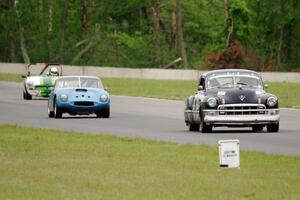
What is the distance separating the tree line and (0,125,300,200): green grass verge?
74186 millimetres

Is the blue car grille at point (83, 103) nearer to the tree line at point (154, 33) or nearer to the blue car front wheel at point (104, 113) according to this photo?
the blue car front wheel at point (104, 113)

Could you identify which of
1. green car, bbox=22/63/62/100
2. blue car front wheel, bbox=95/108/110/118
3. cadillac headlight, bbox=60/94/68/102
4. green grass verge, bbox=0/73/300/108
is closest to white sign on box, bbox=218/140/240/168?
cadillac headlight, bbox=60/94/68/102

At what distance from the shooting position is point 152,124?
30.7 metres

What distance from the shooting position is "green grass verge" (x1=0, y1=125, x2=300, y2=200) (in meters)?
13.1

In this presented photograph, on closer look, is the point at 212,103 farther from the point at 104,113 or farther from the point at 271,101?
the point at 104,113

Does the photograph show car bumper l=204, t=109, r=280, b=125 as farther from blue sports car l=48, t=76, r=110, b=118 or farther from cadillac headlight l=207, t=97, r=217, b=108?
blue sports car l=48, t=76, r=110, b=118

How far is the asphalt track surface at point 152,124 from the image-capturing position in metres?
23.2

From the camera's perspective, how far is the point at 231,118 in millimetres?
26156

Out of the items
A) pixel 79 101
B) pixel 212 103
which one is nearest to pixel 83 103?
pixel 79 101

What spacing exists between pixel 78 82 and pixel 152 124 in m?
5.28

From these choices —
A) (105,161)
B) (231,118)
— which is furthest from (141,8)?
(105,161)

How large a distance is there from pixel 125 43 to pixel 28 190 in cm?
9669

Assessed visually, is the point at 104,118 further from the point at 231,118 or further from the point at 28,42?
the point at 28,42

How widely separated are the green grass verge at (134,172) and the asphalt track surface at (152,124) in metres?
1.98
